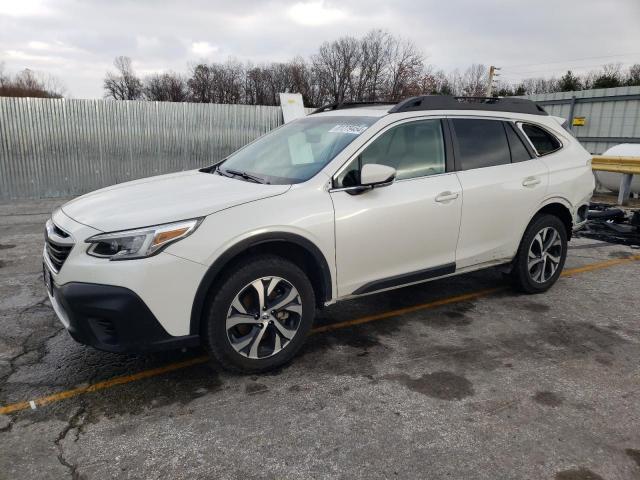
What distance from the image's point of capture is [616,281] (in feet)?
18.1

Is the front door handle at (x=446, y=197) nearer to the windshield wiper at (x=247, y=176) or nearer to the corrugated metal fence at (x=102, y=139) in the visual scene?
the windshield wiper at (x=247, y=176)

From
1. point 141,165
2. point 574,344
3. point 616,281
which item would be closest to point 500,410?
point 574,344

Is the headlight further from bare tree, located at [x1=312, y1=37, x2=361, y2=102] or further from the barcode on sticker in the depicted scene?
bare tree, located at [x1=312, y1=37, x2=361, y2=102]

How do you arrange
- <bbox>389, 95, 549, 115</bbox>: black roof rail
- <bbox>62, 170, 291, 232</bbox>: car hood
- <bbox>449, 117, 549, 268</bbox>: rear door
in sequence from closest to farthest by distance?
<bbox>62, 170, 291, 232</bbox>: car hood
<bbox>389, 95, 549, 115</bbox>: black roof rail
<bbox>449, 117, 549, 268</bbox>: rear door

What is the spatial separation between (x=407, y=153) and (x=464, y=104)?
36.3 inches

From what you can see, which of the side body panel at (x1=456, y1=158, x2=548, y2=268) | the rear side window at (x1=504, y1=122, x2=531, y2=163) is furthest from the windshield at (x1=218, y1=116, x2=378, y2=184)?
the rear side window at (x1=504, y1=122, x2=531, y2=163)

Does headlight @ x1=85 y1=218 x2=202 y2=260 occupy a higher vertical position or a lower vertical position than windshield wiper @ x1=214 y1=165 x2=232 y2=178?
lower

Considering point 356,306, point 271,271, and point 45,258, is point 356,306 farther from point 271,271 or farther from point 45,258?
point 45,258

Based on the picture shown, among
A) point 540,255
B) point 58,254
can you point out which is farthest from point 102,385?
point 540,255

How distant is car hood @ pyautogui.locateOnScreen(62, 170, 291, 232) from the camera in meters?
2.90

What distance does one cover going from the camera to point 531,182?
14.8 ft

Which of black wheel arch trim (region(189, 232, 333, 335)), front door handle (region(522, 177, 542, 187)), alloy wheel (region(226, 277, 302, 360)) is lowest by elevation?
alloy wheel (region(226, 277, 302, 360))

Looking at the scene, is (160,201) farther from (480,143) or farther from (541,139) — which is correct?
(541,139)

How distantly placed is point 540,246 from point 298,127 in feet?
8.63
